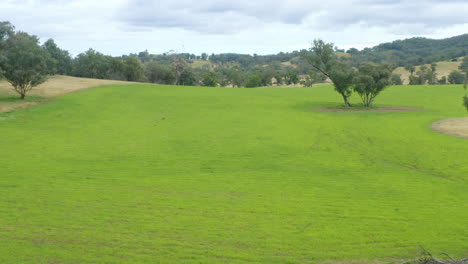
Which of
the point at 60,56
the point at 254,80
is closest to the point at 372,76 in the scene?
the point at 60,56

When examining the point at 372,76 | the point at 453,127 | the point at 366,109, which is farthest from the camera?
the point at 366,109

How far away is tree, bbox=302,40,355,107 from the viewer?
2516 inches

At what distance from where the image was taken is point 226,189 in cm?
2308

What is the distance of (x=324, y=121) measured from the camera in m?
52.8

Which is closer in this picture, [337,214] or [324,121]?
[337,214]

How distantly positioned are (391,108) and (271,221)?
55496mm

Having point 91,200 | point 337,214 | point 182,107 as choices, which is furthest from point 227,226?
point 182,107

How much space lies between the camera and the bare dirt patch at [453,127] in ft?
144

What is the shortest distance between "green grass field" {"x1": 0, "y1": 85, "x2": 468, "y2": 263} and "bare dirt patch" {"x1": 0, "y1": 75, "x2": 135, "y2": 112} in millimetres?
4383

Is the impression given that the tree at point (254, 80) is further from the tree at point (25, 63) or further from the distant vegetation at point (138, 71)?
the tree at point (25, 63)

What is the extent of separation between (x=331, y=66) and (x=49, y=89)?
167 ft

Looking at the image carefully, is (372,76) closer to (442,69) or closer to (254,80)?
(254,80)

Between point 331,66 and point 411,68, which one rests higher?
point 411,68

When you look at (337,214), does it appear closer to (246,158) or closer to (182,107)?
(246,158)
